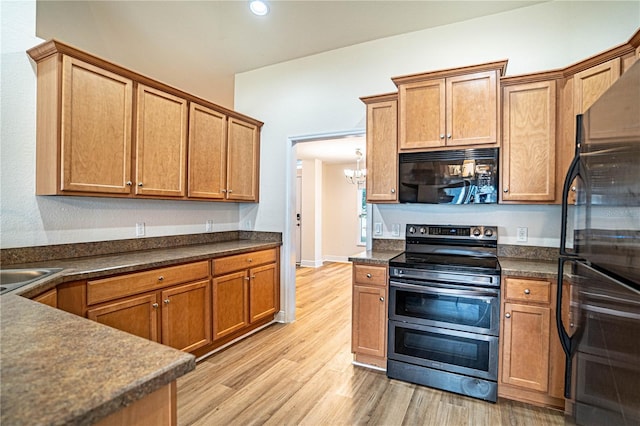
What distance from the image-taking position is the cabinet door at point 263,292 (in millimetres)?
3295

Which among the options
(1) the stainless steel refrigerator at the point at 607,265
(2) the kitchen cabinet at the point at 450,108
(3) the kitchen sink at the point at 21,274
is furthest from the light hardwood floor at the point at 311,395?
(2) the kitchen cabinet at the point at 450,108

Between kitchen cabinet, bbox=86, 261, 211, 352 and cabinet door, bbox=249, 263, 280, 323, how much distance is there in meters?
0.56

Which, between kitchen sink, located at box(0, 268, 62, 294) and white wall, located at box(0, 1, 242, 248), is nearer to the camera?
kitchen sink, located at box(0, 268, 62, 294)

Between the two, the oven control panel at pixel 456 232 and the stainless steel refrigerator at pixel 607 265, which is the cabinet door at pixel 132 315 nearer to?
the oven control panel at pixel 456 232

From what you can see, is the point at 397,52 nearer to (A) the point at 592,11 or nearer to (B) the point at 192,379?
(A) the point at 592,11

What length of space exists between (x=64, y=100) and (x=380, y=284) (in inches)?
100

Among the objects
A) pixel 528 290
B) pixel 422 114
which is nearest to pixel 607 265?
pixel 528 290

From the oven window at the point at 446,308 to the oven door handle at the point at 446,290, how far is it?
1.2 inches

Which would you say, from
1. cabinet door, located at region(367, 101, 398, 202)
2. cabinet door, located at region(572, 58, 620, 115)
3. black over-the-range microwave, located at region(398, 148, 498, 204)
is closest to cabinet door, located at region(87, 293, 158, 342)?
cabinet door, located at region(367, 101, 398, 202)

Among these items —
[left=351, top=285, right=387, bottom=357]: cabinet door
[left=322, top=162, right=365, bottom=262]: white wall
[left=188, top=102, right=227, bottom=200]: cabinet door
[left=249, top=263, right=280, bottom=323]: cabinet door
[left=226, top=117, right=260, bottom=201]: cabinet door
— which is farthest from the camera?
A: [left=322, top=162, right=365, bottom=262]: white wall

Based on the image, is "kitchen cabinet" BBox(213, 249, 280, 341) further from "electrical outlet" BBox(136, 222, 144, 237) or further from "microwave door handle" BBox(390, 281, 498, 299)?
"microwave door handle" BBox(390, 281, 498, 299)

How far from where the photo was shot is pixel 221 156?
11.0 feet

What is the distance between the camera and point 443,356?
2.34 metres

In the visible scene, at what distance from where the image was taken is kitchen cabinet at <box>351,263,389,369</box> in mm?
2553
